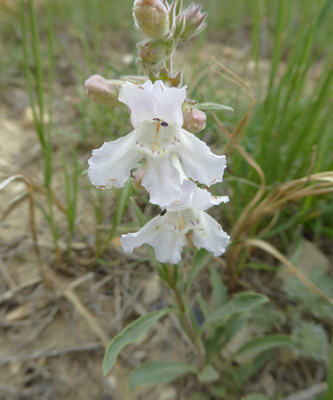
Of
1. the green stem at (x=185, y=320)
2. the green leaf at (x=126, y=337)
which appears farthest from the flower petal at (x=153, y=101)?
the green leaf at (x=126, y=337)

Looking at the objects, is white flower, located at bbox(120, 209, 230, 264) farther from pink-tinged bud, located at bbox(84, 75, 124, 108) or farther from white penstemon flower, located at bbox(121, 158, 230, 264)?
pink-tinged bud, located at bbox(84, 75, 124, 108)

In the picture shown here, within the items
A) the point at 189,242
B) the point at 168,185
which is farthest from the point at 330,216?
the point at 168,185

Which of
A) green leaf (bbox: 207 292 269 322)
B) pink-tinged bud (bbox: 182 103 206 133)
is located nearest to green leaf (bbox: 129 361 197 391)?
green leaf (bbox: 207 292 269 322)

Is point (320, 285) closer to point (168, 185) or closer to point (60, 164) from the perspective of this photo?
point (168, 185)

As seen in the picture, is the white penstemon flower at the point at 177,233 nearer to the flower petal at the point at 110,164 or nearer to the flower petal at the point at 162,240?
the flower petal at the point at 162,240

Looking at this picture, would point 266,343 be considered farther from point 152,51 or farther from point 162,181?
point 152,51
